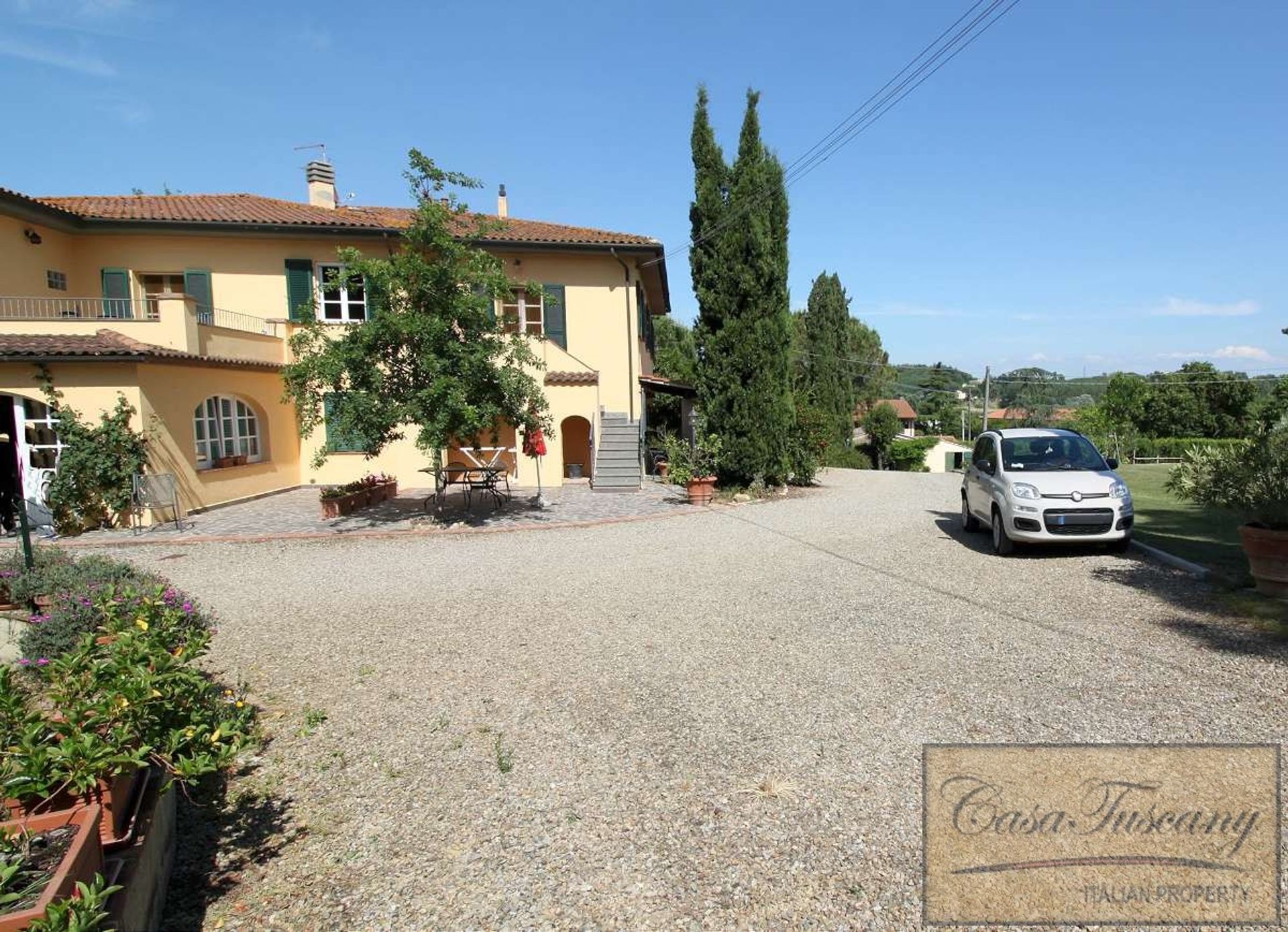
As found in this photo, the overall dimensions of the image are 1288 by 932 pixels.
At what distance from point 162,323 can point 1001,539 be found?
51.6ft

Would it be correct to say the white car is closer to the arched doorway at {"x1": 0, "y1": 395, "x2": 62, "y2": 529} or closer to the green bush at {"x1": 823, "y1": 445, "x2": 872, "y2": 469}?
the arched doorway at {"x1": 0, "y1": 395, "x2": 62, "y2": 529}

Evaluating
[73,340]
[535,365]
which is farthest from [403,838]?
[73,340]

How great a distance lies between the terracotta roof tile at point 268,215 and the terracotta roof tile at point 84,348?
4.89m

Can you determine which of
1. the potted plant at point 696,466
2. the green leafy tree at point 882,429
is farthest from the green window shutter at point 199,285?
the green leafy tree at point 882,429

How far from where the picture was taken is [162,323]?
13.9 m

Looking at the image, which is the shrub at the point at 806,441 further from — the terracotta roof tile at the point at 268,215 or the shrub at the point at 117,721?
the shrub at the point at 117,721

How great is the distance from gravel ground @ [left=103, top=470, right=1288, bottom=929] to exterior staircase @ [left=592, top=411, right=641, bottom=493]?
8630 mm

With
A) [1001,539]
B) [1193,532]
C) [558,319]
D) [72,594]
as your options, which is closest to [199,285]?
[558,319]

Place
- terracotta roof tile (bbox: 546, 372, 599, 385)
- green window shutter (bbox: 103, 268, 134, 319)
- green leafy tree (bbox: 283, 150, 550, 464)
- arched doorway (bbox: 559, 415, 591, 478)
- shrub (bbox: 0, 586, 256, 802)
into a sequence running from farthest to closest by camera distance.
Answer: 1. arched doorway (bbox: 559, 415, 591, 478)
2. terracotta roof tile (bbox: 546, 372, 599, 385)
3. green window shutter (bbox: 103, 268, 134, 319)
4. green leafy tree (bbox: 283, 150, 550, 464)
5. shrub (bbox: 0, 586, 256, 802)

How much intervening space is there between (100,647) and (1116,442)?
3774cm

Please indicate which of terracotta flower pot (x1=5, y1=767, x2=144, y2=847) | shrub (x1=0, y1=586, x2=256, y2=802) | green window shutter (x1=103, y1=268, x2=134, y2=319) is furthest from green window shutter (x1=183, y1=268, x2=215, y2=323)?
terracotta flower pot (x1=5, y1=767, x2=144, y2=847)

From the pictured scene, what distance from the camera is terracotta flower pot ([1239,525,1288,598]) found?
6258 mm

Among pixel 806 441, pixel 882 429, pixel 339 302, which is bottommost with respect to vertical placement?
pixel 806 441

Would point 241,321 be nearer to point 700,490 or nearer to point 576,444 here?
point 576,444
